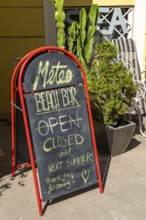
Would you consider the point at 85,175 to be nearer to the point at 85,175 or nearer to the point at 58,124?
the point at 85,175

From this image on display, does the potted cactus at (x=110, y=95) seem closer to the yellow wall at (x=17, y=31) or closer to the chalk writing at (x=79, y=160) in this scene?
the chalk writing at (x=79, y=160)

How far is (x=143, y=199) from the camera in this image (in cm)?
296

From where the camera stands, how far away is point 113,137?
12.1 ft

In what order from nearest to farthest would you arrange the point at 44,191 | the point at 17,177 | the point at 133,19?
1. the point at 44,191
2. the point at 17,177
3. the point at 133,19

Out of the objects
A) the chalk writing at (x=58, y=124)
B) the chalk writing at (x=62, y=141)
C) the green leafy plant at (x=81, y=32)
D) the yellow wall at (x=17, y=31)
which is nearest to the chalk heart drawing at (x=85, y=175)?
the chalk writing at (x=62, y=141)

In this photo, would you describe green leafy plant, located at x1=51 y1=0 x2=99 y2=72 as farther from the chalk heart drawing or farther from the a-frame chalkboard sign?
the chalk heart drawing

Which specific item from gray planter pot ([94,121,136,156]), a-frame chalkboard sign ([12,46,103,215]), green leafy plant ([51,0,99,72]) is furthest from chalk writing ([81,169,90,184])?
green leafy plant ([51,0,99,72])

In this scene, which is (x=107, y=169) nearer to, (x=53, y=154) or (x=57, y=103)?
(x=53, y=154)

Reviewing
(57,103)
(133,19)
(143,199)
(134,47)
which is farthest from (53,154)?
(133,19)

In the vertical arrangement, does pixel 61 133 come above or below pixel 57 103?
below

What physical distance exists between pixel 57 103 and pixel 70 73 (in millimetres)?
346

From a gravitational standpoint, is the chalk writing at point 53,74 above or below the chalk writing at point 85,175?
above

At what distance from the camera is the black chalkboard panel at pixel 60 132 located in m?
2.69

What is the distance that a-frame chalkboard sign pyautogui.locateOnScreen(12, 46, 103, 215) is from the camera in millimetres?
2662
